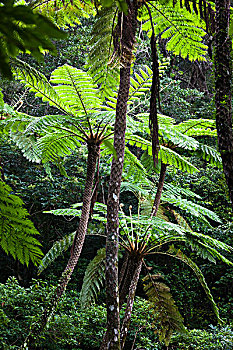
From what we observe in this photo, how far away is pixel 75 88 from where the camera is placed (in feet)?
9.00

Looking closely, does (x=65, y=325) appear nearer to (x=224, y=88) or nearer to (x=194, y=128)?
(x=194, y=128)

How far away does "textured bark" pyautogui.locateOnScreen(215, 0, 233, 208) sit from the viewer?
1.35m

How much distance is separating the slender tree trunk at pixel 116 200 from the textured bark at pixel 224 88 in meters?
0.46

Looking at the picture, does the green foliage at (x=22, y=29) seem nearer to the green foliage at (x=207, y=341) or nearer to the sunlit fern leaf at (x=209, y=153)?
the sunlit fern leaf at (x=209, y=153)

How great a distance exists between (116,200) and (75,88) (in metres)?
1.40

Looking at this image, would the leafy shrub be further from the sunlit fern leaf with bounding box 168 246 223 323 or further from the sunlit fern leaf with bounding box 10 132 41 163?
the sunlit fern leaf with bounding box 10 132 41 163

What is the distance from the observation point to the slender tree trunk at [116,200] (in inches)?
63.3

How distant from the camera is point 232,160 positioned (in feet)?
4.38

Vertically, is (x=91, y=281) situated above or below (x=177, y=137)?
below

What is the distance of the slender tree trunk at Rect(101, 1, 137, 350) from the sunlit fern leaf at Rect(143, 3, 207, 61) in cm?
63

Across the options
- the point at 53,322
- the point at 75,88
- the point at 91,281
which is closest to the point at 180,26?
the point at 75,88

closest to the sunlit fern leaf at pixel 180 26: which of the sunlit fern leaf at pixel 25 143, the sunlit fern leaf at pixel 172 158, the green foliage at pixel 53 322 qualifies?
→ the sunlit fern leaf at pixel 172 158

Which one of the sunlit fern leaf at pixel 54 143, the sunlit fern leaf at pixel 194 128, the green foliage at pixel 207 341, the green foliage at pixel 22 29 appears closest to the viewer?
the green foliage at pixel 22 29

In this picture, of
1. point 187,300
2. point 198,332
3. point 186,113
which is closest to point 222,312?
point 187,300
